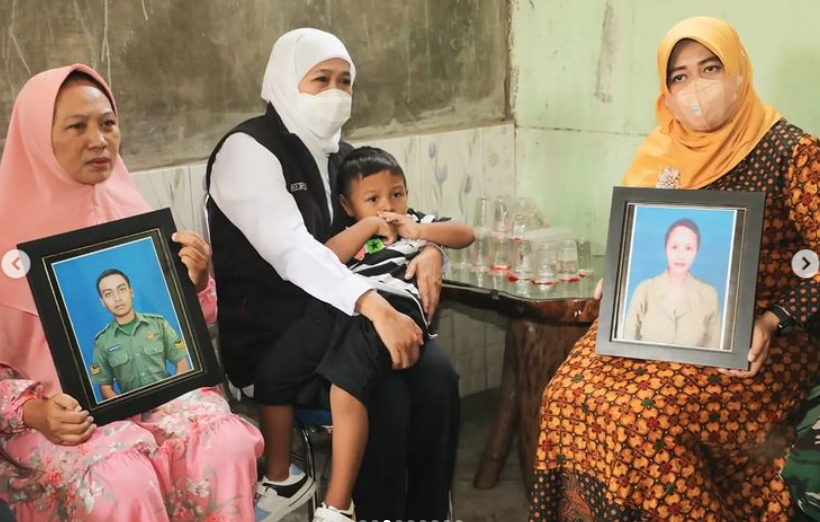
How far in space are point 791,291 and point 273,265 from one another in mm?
1292

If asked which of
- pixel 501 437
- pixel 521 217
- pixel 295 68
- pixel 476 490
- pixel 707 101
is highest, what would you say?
pixel 295 68

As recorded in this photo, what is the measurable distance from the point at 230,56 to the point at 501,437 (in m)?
1.54

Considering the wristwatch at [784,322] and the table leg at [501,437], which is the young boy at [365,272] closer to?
the table leg at [501,437]

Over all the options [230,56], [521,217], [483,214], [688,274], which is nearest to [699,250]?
[688,274]

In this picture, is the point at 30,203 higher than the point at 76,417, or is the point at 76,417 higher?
the point at 30,203

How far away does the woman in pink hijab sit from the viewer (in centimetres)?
188

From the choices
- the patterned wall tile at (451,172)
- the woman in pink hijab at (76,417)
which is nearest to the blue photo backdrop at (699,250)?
the woman in pink hijab at (76,417)

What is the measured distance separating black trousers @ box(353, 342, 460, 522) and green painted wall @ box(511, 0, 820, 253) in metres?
1.26

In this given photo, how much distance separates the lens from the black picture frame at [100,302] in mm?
1902

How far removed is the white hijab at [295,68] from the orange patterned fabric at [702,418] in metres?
0.96

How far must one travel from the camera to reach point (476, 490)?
3.11 metres

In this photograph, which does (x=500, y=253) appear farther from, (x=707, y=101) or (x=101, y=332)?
(x=101, y=332)

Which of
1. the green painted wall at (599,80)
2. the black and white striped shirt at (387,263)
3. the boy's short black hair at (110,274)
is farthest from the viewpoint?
the green painted wall at (599,80)

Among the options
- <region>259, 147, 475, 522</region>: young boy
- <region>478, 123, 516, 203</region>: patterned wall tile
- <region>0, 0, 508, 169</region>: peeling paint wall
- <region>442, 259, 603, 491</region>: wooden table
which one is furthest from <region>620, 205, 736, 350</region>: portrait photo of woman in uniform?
<region>478, 123, 516, 203</region>: patterned wall tile
